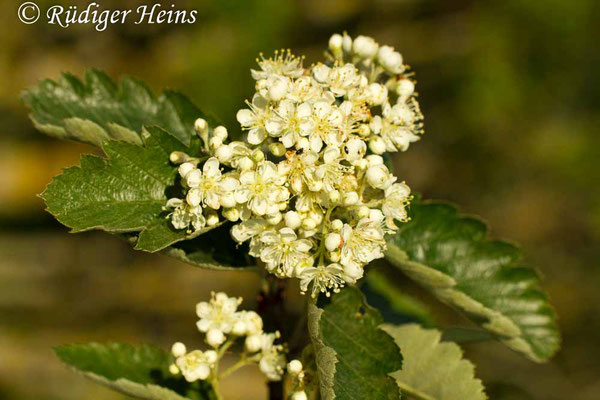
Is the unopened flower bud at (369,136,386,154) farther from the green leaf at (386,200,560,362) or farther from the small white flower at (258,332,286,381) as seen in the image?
the small white flower at (258,332,286,381)

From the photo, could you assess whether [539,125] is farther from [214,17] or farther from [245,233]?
[245,233]

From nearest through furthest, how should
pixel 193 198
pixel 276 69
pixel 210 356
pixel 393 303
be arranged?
pixel 193 198, pixel 210 356, pixel 276 69, pixel 393 303

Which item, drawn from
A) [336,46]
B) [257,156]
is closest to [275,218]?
[257,156]

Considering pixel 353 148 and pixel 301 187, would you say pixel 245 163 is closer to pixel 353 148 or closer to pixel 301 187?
pixel 301 187

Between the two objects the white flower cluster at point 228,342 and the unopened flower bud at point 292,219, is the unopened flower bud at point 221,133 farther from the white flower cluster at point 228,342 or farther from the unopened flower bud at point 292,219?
the white flower cluster at point 228,342
